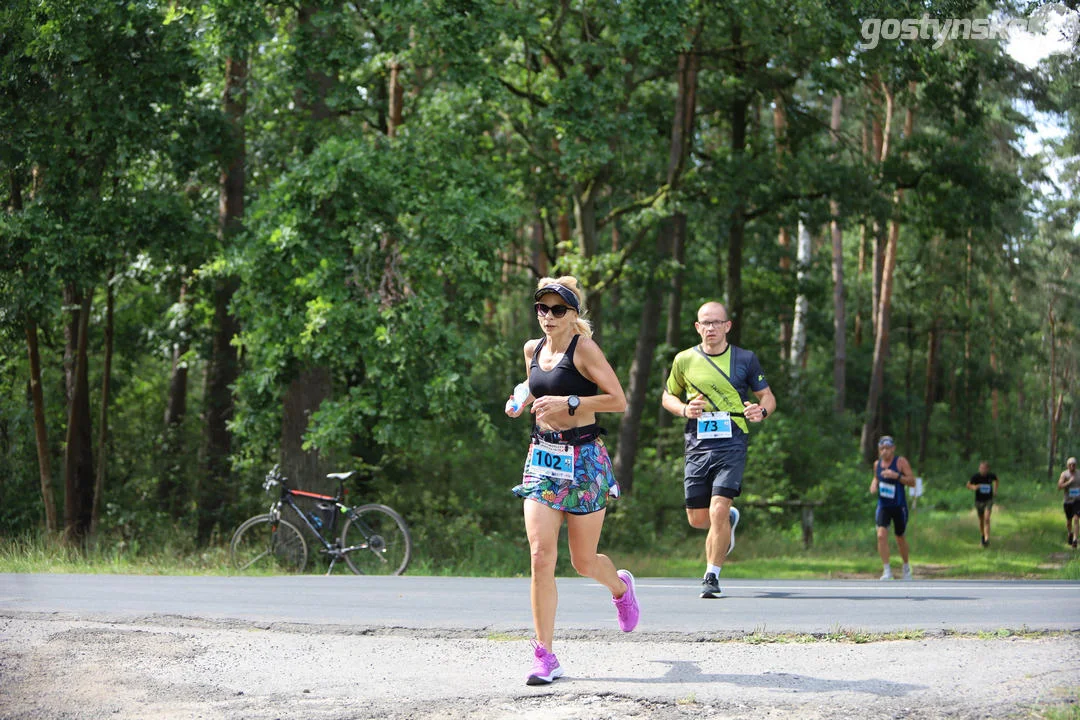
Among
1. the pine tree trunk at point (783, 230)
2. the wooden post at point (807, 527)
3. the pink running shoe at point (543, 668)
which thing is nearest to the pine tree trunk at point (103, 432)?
the wooden post at point (807, 527)

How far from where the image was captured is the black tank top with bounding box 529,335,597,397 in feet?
20.8

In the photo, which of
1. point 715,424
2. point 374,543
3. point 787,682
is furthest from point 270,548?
point 787,682

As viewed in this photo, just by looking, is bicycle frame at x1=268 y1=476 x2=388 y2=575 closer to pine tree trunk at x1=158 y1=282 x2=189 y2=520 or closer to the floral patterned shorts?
pine tree trunk at x1=158 y1=282 x2=189 y2=520

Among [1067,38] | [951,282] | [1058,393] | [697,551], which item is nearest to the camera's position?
[1067,38]

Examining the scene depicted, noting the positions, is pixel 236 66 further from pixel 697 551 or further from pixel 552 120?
pixel 697 551

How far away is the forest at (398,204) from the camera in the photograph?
15734 millimetres

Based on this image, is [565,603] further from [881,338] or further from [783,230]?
[881,338]

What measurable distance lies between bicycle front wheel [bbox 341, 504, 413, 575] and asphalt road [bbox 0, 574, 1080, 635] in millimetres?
1677

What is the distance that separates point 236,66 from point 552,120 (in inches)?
198

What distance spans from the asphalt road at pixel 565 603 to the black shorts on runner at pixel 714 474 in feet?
2.67

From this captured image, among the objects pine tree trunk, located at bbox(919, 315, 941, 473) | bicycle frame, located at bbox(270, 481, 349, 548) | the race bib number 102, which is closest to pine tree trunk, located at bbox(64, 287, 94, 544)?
bicycle frame, located at bbox(270, 481, 349, 548)

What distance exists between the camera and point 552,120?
1916cm

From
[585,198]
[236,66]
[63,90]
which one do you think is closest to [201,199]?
[236,66]

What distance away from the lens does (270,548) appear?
1477 centimetres
